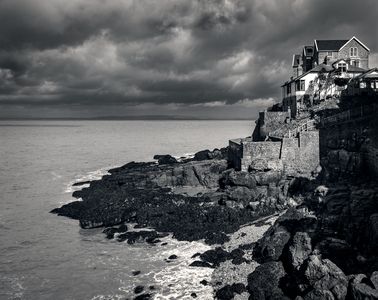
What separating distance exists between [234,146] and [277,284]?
2757 centimetres

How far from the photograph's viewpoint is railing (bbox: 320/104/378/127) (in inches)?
1494

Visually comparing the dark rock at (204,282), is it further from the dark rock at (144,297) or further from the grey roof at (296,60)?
the grey roof at (296,60)

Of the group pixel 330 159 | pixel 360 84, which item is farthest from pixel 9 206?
pixel 360 84

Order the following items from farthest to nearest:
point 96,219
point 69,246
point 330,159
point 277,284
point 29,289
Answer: point 330,159 < point 96,219 < point 69,246 < point 29,289 < point 277,284

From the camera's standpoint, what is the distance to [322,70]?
5369cm

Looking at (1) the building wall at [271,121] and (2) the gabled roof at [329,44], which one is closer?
(1) the building wall at [271,121]

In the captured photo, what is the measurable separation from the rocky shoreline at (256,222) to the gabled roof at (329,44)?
28316 millimetres

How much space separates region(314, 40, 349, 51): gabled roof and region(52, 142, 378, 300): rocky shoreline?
92.9 feet

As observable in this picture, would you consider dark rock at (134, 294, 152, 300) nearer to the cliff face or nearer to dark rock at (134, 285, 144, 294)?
dark rock at (134, 285, 144, 294)

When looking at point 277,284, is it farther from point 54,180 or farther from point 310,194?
point 54,180

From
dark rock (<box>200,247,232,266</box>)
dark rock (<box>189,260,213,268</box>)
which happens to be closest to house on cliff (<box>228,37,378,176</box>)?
dark rock (<box>200,247,232,266</box>)

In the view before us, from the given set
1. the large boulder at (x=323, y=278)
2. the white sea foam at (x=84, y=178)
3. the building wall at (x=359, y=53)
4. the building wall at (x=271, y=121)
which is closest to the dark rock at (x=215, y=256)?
the large boulder at (x=323, y=278)

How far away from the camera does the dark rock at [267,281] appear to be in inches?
751

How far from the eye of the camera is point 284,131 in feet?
143
